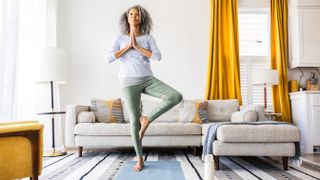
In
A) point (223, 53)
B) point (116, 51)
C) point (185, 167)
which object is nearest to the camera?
point (116, 51)

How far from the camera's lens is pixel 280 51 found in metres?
4.71

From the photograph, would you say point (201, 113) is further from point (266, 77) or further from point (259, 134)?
point (259, 134)

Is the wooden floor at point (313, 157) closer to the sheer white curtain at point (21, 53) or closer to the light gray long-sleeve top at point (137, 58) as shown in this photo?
the light gray long-sleeve top at point (137, 58)

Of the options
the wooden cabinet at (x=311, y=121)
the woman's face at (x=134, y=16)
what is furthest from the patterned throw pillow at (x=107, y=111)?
the wooden cabinet at (x=311, y=121)

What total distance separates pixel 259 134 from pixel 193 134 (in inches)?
39.6

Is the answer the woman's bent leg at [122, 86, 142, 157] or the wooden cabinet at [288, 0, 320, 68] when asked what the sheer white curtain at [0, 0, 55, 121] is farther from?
the wooden cabinet at [288, 0, 320, 68]

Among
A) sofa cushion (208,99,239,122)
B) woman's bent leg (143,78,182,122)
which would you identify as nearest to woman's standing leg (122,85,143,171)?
woman's bent leg (143,78,182,122)

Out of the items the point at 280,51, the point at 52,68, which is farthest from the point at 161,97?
the point at 280,51

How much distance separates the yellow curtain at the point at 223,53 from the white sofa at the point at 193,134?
0.42 m

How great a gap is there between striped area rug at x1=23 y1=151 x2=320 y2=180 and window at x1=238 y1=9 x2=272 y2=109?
1.60m

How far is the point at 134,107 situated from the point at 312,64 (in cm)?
310

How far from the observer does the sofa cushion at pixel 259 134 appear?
280cm

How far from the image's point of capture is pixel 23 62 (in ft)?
12.0

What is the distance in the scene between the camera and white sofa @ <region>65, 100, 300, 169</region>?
281 cm
